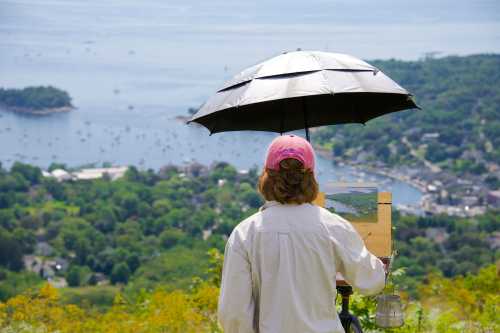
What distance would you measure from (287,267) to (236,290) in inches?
4.9

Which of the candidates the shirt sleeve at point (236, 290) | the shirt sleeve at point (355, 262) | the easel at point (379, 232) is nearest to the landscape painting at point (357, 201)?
the easel at point (379, 232)

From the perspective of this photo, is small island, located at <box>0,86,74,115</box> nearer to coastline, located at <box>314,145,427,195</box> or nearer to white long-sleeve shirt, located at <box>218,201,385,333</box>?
coastline, located at <box>314,145,427,195</box>

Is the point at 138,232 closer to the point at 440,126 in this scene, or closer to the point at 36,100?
the point at 440,126

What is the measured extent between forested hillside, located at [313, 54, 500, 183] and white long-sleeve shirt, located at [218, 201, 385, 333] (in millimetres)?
24384

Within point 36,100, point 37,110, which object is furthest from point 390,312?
point 37,110

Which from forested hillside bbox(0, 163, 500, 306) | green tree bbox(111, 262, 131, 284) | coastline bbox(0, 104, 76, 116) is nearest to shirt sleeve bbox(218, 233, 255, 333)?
forested hillside bbox(0, 163, 500, 306)

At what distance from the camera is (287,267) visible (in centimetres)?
175

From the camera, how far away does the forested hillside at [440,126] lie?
28.9 m

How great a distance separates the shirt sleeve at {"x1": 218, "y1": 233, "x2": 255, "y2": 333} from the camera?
1.77m

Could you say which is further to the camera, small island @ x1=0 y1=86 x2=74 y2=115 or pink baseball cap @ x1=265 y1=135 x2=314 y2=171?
small island @ x1=0 y1=86 x2=74 y2=115

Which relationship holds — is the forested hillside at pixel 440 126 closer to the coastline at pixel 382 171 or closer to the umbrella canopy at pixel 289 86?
the coastline at pixel 382 171

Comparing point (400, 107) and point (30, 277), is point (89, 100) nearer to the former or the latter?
point (30, 277)

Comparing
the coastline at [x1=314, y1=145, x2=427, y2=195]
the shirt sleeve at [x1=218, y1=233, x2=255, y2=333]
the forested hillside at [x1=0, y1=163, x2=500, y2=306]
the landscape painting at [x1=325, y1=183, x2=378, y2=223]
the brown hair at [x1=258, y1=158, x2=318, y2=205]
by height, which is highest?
the brown hair at [x1=258, y1=158, x2=318, y2=205]

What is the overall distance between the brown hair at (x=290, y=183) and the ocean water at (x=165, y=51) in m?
22.4
